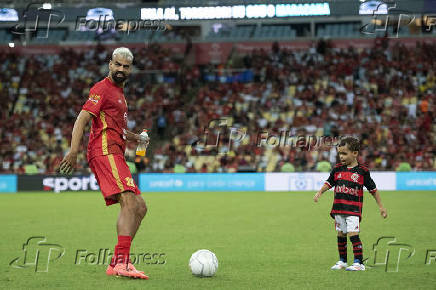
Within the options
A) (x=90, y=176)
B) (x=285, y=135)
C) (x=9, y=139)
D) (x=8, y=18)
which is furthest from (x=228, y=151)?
(x=8, y=18)

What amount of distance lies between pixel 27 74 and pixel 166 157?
10804 mm

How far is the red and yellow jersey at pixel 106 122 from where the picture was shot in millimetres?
7145

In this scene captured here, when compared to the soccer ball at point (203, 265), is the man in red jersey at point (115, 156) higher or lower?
higher

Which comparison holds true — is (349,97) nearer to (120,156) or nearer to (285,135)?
(285,135)

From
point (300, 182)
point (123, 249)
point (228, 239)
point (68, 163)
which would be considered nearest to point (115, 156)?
point (68, 163)

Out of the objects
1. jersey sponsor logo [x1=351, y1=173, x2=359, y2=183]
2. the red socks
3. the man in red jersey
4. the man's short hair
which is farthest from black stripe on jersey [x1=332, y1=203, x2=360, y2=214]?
the red socks

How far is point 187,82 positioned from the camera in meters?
35.5

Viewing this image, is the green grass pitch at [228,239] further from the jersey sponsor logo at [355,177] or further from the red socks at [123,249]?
the jersey sponsor logo at [355,177]

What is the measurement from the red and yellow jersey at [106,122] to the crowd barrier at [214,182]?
20.0 meters

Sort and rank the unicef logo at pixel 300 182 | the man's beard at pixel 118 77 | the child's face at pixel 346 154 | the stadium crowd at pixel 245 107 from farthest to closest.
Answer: the stadium crowd at pixel 245 107 < the unicef logo at pixel 300 182 < the child's face at pixel 346 154 < the man's beard at pixel 118 77

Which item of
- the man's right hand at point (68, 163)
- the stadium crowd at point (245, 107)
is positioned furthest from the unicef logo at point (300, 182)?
the man's right hand at point (68, 163)

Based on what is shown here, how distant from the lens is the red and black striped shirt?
7930mm

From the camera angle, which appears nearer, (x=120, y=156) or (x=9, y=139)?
(x=120, y=156)

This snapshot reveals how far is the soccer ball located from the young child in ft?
4.95
